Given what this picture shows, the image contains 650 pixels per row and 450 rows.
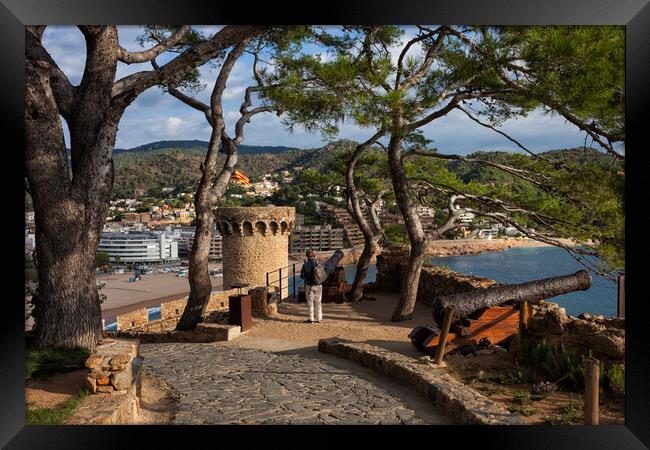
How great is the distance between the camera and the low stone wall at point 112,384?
3658 millimetres

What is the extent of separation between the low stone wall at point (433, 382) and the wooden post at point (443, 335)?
13 centimetres

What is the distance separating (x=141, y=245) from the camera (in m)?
38.4

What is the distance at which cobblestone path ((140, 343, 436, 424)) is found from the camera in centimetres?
415

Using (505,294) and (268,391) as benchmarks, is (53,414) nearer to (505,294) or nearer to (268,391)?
(268,391)

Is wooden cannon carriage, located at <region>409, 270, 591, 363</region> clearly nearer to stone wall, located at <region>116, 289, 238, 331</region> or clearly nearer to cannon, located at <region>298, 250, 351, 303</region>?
cannon, located at <region>298, 250, 351, 303</region>

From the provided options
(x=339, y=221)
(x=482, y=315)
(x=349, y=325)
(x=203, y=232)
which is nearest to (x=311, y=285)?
(x=349, y=325)

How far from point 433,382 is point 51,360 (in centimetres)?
318

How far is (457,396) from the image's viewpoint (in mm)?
4164

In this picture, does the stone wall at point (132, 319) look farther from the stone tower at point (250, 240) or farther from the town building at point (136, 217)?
the town building at point (136, 217)

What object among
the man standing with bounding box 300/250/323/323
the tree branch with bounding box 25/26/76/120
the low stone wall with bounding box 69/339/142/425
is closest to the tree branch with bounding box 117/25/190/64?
the tree branch with bounding box 25/26/76/120

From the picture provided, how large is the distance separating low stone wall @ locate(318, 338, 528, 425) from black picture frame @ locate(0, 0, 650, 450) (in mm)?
136

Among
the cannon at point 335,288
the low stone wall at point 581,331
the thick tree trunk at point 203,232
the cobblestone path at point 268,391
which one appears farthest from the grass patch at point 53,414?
the cannon at point 335,288
